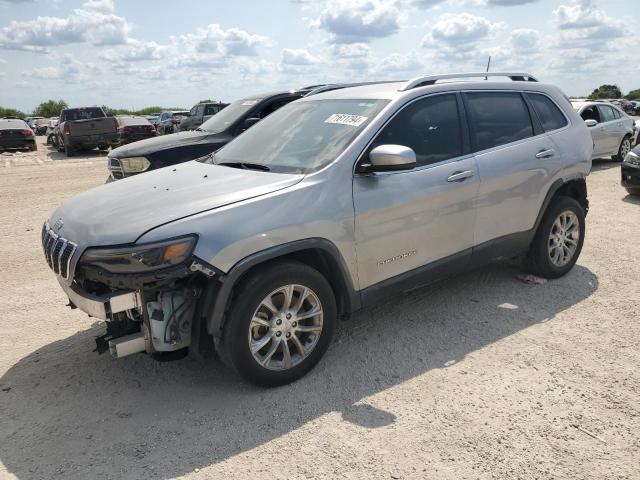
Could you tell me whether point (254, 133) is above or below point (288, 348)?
above

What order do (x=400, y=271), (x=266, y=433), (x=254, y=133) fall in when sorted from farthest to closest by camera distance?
1. (x=254, y=133)
2. (x=400, y=271)
3. (x=266, y=433)

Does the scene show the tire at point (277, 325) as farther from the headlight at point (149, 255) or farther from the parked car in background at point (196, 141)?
Answer: the parked car in background at point (196, 141)

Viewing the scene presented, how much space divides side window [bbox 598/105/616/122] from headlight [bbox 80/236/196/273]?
1273 centimetres

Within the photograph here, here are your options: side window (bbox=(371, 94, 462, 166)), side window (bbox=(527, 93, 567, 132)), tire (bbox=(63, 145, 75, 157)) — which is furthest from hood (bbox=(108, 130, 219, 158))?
tire (bbox=(63, 145, 75, 157))

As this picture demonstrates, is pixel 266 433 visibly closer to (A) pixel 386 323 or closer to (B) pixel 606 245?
(A) pixel 386 323

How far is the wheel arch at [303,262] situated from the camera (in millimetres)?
3176

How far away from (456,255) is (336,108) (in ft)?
4.84

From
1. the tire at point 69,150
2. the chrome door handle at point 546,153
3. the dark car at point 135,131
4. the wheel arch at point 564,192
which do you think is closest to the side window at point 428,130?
the chrome door handle at point 546,153

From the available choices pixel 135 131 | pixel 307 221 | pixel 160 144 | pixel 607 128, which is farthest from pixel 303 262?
pixel 135 131

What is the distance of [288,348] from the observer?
3564mm

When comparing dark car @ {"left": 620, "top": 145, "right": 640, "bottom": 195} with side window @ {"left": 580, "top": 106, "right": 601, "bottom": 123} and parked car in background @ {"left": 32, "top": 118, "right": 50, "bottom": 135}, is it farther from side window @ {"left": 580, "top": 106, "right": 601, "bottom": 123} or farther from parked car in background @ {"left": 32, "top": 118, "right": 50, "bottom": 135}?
parked car in background @ {"left": 32, "top": 118, "right": 50, "bottom": 135}

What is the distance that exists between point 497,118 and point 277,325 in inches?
106

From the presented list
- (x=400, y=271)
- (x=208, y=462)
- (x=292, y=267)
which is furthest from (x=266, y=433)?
(x=400, y=271)

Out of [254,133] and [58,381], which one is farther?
[254,133]
